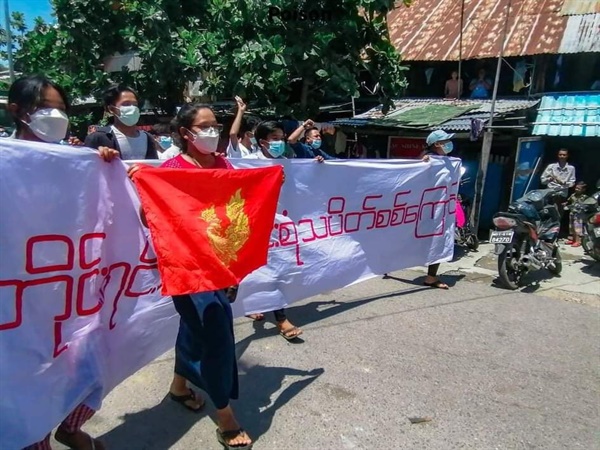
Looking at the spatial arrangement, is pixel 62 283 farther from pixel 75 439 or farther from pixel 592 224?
pixel 592 224

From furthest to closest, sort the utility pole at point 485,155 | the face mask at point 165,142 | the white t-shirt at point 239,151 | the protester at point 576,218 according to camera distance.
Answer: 1. the protester at point 576,218
2. the utility pole at point 485,155
3. the face mask at point 165,142
4. the white t-shirt at point 239,151

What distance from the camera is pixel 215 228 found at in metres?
2.51

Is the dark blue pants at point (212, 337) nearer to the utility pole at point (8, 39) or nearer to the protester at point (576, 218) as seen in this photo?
the protester at point (576, 218)

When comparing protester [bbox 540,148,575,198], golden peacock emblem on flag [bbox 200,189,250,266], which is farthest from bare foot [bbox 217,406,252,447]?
protester [bbox 540,148,575,198]

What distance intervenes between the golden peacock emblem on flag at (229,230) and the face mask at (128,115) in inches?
38.8

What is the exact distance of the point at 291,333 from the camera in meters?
3.92

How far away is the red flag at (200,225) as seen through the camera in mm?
2338

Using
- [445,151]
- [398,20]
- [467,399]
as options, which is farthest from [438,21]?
[467,399]

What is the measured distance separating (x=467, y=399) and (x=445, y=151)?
3096mm

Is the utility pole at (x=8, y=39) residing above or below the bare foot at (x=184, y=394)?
above

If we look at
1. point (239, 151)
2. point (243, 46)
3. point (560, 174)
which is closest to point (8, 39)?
point (243, 46)

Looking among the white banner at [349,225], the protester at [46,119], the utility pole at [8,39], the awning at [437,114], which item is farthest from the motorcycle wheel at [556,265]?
the utility pole at [8,39]

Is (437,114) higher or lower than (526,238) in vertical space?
higher

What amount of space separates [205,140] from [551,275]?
5.35 metres
